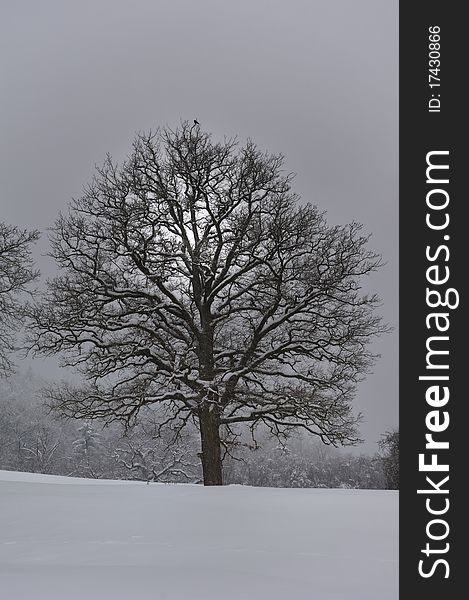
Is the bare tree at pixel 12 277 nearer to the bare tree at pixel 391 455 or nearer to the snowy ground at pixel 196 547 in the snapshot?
the snowy ground at pixel 196 547

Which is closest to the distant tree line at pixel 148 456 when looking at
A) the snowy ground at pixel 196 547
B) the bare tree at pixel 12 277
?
the bare tree at pixel 12 277

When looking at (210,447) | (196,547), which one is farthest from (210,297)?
(196,547)

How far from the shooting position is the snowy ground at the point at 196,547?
3.12m

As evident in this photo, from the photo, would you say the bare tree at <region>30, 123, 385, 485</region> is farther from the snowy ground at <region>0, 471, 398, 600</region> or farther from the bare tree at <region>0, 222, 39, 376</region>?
the snowy ground at <region>0, 471, 398, 600</region>

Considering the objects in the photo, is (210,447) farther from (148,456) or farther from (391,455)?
(148,456)

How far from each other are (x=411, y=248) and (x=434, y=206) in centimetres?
32

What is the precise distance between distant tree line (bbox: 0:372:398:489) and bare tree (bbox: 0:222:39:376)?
9.64 m

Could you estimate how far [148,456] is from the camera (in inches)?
1533

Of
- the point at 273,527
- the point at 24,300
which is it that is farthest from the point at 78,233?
the point at 273,527

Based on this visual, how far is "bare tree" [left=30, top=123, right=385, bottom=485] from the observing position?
14.7 meters

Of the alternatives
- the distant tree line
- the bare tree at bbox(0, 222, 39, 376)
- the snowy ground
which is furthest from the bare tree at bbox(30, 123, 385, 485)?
the snowy ground

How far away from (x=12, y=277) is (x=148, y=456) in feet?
84.6

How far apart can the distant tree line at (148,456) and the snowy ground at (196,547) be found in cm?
1555
